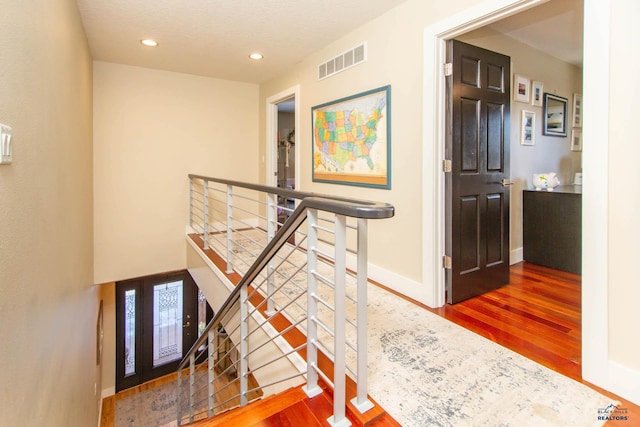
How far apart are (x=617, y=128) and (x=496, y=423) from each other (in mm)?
1410

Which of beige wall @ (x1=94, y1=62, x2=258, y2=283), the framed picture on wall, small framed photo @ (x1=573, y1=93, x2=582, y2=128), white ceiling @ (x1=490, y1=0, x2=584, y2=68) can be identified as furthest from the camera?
small framed photo @ (x1=573, y1=93, x2=582, y2=128)

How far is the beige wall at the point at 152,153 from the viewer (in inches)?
161

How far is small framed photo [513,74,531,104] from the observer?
3.53 meters

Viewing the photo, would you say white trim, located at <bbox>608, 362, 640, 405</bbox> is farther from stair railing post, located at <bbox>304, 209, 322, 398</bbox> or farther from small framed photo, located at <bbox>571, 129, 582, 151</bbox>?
small framed photo, located at <bbox>571, 129, 582, 151</bbox>

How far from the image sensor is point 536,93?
3762 millimetres

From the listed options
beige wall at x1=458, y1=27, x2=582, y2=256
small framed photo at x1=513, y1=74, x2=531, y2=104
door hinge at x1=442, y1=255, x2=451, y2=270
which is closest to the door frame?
door hinge at x1=442, y1=255, x2=451, y2=270

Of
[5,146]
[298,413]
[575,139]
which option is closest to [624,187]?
[298,413]

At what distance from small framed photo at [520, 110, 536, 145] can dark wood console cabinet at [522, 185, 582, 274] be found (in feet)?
1.91

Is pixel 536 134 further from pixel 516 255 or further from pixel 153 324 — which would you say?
pixel 153 324

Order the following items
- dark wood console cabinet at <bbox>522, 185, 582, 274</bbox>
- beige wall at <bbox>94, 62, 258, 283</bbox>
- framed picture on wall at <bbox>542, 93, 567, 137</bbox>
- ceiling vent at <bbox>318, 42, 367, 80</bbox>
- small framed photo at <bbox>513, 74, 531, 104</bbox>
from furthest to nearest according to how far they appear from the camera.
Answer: beige wall at <bbox>94, 62, 258, 283</bbox> → framed picture on wall at <bbox>542, 93, 567, 137</bbox> → small framed photo at <bbox>513, 74, 531, 104</bbox> → dark wood console cabinet at <bbox>522, 185, 582, 274</bbox> → ceiling vent at <bbox>318, 42, 367, 80</bbox>

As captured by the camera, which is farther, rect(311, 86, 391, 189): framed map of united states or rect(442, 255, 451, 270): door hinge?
rect(311, 86, 391, 189): framed map of united states

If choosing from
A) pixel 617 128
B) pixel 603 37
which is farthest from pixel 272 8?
pixel 617 128

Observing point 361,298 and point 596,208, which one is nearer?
point 361,298

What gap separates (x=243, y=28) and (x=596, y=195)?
2997mm
